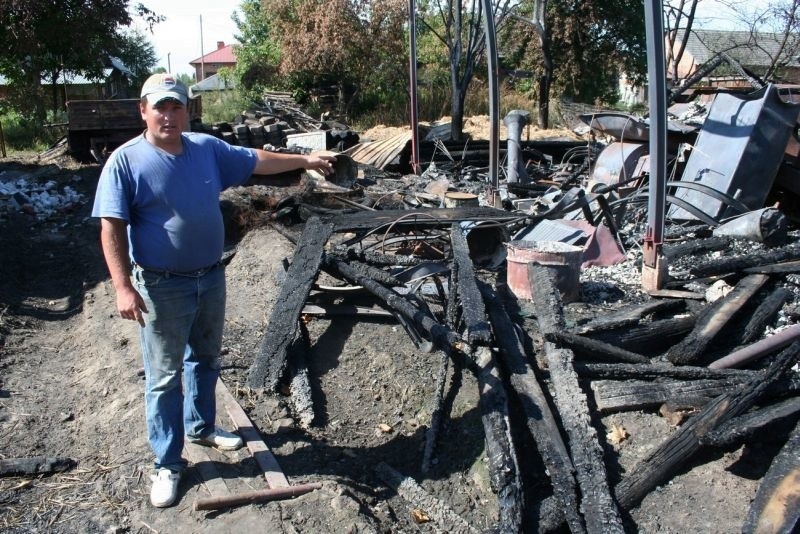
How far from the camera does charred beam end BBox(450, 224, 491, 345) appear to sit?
438 cm

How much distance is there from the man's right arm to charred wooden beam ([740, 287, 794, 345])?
4.27 metres

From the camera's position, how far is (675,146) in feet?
32.9

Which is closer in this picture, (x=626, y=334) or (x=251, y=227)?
(x=626, y=334)

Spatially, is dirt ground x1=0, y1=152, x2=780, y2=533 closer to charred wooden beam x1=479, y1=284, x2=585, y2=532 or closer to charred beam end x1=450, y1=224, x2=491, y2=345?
charred wooden beam x1=479, y1=284, x2=585, y2=532

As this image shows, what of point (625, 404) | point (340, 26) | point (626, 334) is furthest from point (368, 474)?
point (340, 26)

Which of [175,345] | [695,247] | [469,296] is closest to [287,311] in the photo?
[469,296]

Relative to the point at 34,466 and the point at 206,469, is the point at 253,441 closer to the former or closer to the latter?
the point at 206,469

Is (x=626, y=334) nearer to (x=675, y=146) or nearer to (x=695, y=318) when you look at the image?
(x=695, y=318)

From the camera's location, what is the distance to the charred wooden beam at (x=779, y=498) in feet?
10.1

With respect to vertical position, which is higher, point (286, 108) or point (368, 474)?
point (286, 108)

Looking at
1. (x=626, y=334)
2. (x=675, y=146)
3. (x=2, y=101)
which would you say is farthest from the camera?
(x=2, y=101)

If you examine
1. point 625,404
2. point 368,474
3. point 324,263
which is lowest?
point 368,474

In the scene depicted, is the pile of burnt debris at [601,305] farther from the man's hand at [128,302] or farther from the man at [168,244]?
the man's hand at [128,302]

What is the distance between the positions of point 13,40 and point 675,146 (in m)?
18.8
